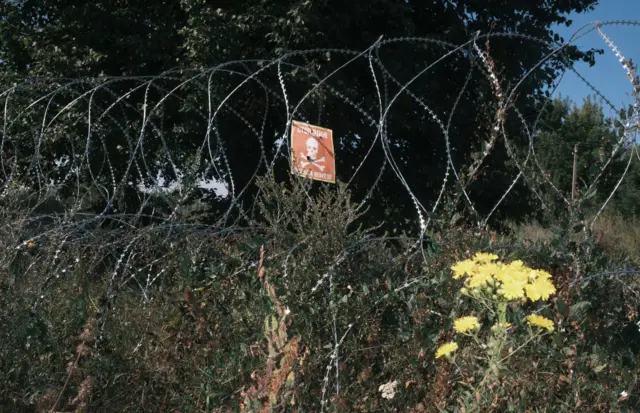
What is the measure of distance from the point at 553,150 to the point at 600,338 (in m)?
23.6

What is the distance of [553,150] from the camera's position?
82.9ft

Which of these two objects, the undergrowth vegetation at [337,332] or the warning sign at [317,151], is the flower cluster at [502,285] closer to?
the undergrowth vegetation at [337,332]

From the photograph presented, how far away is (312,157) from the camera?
607 centimetres

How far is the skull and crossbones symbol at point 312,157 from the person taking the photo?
5977mm

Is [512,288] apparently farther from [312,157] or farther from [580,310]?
[312,157]

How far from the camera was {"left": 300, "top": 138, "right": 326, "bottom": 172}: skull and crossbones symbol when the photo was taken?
5.98m

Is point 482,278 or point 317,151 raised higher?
point 482,278

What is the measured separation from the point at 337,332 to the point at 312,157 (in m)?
3.26

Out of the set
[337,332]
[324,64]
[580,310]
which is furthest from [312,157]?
[324,64]

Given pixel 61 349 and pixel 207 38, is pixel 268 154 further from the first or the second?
pixel 61 349

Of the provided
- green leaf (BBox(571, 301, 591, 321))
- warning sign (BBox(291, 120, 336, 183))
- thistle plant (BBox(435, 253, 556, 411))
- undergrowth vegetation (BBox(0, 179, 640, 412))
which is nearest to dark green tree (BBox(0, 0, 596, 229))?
warning sign (BBox(291, 120, 336, 183))

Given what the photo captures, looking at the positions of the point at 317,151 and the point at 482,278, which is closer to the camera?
the point at 482,278

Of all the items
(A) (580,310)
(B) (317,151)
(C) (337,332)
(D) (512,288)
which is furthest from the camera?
(B) (317,151)

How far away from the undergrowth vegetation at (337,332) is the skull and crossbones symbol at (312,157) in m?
2.47
